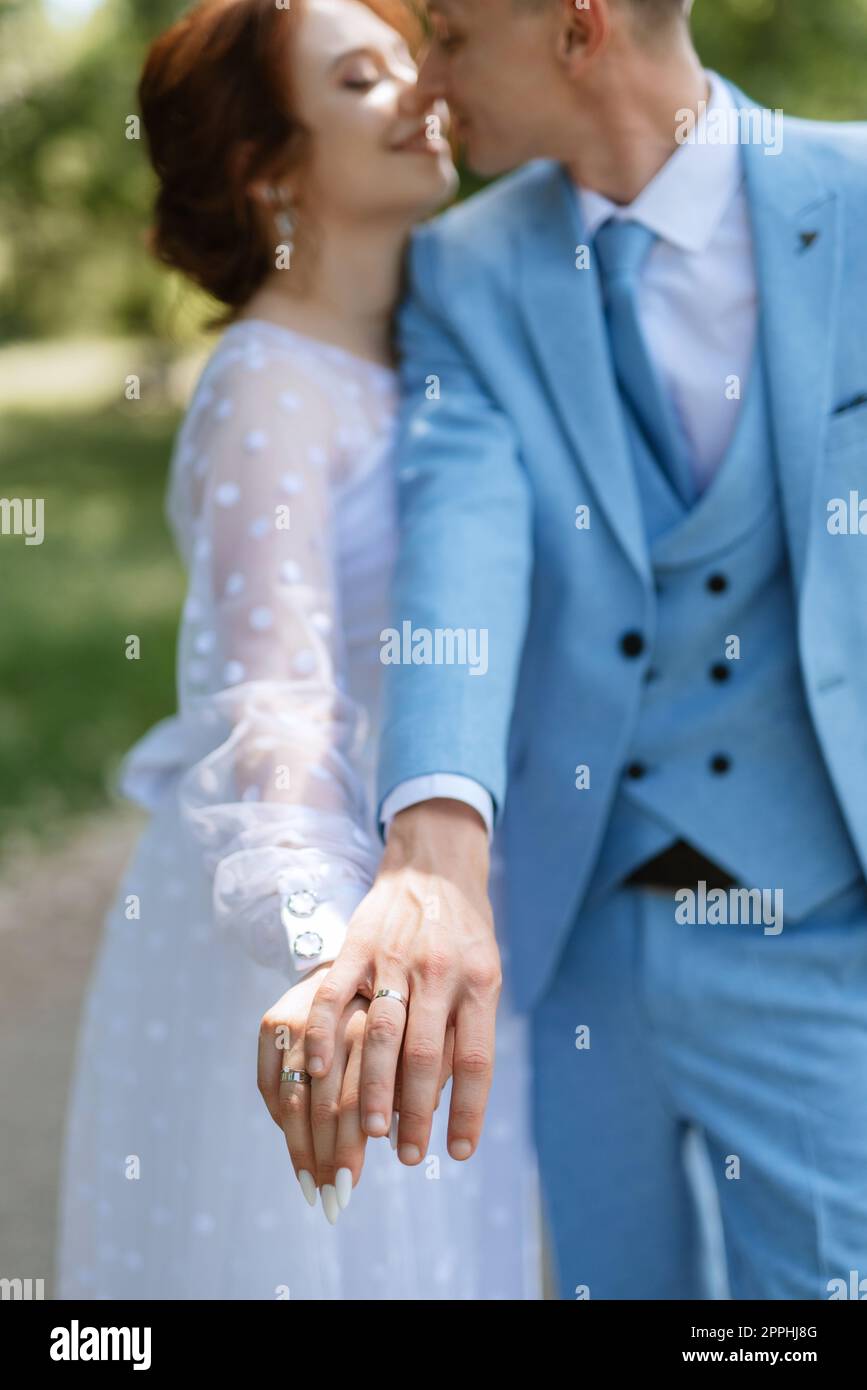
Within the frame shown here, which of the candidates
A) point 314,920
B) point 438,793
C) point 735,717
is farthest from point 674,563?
point 314,920

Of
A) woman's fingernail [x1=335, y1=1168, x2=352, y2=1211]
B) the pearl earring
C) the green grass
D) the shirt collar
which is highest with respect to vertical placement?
the green grass

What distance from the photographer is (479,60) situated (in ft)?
7.50

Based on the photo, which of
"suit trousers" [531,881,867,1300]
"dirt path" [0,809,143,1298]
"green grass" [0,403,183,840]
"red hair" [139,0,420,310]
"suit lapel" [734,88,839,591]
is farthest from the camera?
"green grass" [0,403,183,840]

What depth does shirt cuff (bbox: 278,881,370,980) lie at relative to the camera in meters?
1.91

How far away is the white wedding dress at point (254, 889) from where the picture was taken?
7.32 ft

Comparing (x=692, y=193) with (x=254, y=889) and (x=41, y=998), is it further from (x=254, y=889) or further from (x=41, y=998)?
(x=41, y=998)

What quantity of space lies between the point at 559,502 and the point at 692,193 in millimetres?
508

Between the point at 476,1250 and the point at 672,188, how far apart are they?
1.82 m

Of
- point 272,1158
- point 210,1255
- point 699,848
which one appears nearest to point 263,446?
point 699,848

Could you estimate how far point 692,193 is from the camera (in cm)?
228

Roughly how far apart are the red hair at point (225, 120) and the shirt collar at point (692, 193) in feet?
2.10

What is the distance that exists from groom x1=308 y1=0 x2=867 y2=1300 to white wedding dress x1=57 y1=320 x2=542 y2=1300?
162mm

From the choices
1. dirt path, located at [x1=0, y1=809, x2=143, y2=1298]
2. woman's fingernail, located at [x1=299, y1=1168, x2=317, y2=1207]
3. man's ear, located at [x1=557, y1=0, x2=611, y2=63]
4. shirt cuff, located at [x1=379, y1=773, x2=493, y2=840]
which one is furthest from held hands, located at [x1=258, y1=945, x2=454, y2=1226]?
dirt path, located at [x1=0, y1=809, x2=143, y2=1298]

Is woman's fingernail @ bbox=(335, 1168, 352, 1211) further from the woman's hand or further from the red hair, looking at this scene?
the red hair
